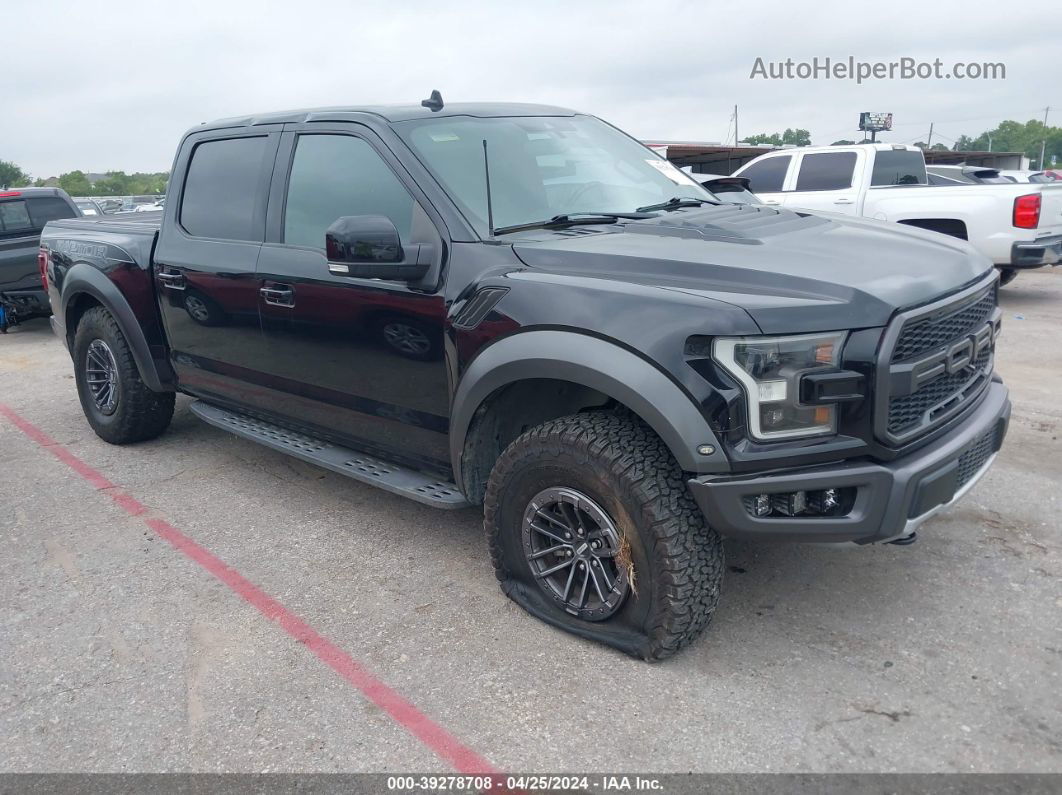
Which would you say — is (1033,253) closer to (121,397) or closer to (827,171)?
(827,171)

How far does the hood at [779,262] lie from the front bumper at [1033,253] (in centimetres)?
630

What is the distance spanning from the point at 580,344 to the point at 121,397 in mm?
3607

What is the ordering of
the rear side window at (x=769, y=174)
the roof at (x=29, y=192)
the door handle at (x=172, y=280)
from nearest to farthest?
the door handle at (x=172, y=280) → the roof at (x=29, y=192) → the rear side window at (x=769, y=174)

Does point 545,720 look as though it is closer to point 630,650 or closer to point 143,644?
point 630,650

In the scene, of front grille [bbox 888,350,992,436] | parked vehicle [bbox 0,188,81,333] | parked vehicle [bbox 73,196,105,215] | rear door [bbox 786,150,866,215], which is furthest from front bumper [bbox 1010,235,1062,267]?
parked vehicle [bbox 73,196,105,215]

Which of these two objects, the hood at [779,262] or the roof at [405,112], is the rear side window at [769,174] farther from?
the hood at [779,262]

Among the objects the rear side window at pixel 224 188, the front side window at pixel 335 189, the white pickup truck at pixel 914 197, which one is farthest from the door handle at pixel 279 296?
the white pickup truck at pixel 914 197

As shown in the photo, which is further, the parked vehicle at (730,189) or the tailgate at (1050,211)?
the tailgate at (1050,211)

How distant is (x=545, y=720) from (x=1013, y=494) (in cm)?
274

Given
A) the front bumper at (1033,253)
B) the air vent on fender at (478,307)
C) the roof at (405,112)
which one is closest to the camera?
the air vent on fender at (478,307)

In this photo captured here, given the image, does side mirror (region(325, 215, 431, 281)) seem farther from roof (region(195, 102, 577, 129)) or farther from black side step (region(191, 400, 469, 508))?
black side step (region(191, 400, 469, 508))

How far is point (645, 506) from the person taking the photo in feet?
8.73

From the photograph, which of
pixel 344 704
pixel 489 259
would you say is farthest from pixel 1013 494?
pixel 344 704

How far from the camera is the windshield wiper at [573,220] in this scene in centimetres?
330
